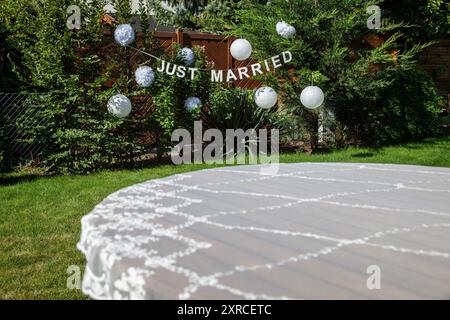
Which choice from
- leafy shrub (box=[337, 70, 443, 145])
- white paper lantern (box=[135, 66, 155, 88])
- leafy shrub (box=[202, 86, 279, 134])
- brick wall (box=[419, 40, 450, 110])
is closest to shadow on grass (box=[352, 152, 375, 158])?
leafy shrub (box=[337, 70, 443, 145])

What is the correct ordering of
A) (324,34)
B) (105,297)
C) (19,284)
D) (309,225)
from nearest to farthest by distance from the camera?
(105,297)
(309,225)
(19,284)
(324,34)

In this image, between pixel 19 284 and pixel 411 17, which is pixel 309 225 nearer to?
pixel 19 284

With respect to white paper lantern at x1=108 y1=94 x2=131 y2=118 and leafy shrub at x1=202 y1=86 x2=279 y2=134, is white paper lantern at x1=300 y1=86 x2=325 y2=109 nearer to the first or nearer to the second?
leafy shrub at x1=202 y1=86 x2=279 y2=134

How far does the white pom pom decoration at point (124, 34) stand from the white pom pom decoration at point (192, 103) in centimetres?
128

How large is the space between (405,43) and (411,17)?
627 mm

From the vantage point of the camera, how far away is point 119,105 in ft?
21.9

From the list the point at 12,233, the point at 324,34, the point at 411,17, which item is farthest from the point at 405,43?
the point at 12,233

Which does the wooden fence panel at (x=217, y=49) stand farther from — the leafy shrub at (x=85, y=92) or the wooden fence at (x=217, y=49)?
the leafy shrub at (x=85, y=92)

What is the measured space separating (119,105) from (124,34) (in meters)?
0.97

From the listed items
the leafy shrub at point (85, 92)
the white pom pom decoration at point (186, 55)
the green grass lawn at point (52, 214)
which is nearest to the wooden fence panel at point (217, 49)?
the white pom pom decoration at point (186, 55)

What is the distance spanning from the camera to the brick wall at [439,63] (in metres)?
12.9

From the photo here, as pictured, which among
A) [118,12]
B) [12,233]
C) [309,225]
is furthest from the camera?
[118,12]

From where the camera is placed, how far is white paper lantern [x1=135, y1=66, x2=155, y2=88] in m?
6.82

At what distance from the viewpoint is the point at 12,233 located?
4.16m
